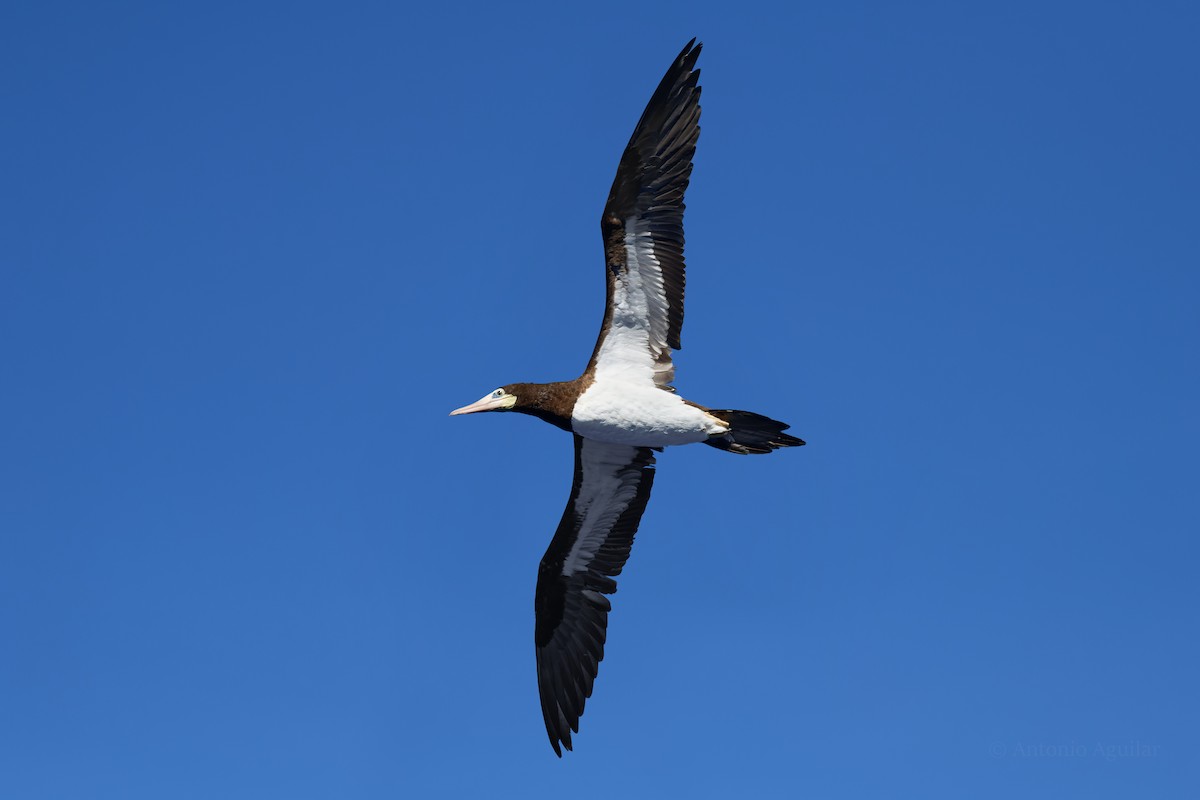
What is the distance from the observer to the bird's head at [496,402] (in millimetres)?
19266

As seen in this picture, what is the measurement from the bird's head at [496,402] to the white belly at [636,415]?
1.06 meters

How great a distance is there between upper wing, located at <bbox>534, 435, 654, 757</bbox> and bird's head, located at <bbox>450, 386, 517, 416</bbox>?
1.42 m

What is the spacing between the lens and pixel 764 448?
733 inches

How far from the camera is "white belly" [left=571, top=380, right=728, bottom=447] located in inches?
734

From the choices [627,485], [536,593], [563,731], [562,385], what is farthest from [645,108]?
[563,731]

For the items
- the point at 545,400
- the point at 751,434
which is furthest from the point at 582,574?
the point at 751,434

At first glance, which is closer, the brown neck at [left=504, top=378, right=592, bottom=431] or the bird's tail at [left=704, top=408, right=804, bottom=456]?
the bird's tail at [left=704, top=408, right=804, bottom=456]

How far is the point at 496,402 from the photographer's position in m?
19.4

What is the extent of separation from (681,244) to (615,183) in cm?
135

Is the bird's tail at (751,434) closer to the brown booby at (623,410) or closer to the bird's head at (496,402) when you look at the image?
the brown booby at (623,410)

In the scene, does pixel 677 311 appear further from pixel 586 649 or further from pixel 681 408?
pixel 586 649

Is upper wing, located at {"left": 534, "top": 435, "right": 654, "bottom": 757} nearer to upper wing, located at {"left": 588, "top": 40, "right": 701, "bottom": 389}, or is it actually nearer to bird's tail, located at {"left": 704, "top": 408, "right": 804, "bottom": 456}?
bird's tail, located at {"left": 704, "top": 408, "right": 804, "bottom": 456}

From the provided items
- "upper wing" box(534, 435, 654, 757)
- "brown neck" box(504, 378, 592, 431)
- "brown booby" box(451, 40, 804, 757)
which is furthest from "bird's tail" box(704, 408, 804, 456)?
"brown neck" box(504, 378, 592, 431)

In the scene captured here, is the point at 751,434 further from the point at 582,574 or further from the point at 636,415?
the point at 582,574
